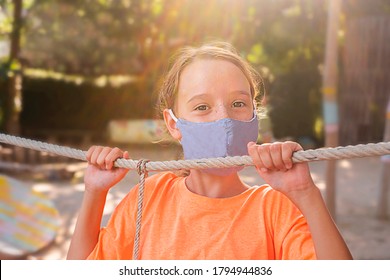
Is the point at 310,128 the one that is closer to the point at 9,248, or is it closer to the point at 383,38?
the point at 383,38

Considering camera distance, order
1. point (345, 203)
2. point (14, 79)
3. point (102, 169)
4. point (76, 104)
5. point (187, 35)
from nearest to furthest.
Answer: point (102, 169) → point (345, 203) → point (14, 79) → point (187, 35) → point (76, 104)

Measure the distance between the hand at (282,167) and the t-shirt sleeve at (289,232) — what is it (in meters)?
0.07

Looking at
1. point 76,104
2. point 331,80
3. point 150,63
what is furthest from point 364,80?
Result: point 76,104

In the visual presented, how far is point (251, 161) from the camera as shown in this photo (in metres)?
0.79

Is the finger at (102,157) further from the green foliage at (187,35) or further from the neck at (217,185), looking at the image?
the green foliage at (187,35)

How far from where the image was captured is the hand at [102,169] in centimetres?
92

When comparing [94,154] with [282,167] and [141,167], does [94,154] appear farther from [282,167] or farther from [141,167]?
[282,167]

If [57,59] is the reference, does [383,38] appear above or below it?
below

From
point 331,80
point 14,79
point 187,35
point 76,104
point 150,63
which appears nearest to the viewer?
point 331,80

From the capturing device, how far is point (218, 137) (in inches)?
36.5

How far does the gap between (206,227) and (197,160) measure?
110 mm

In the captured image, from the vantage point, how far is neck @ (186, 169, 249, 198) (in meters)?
0.93
